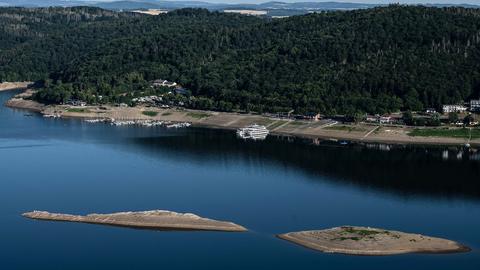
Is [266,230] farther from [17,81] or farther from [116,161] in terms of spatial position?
[17,81]

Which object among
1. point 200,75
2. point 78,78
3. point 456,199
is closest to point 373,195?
point 456,199

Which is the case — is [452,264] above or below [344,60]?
below

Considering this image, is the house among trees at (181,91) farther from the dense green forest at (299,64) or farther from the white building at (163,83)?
the white building at (163,83)

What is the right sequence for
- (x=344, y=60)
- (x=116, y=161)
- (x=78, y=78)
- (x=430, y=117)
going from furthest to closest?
(x=78, y=78), (x=344, y=60), (x=430, y=117), (x=116, y=161)

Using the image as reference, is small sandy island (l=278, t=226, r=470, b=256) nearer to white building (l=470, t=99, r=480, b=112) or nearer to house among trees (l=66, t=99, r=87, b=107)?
white building (l=470, t=99, r=480, b=112)

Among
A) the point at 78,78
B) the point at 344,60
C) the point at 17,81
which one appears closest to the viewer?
the point at 344,60

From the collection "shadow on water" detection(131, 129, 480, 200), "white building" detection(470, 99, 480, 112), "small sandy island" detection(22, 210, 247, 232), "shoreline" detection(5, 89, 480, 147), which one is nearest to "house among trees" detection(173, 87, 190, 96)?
"shoreline" detection(5, 89, 480, 147)
